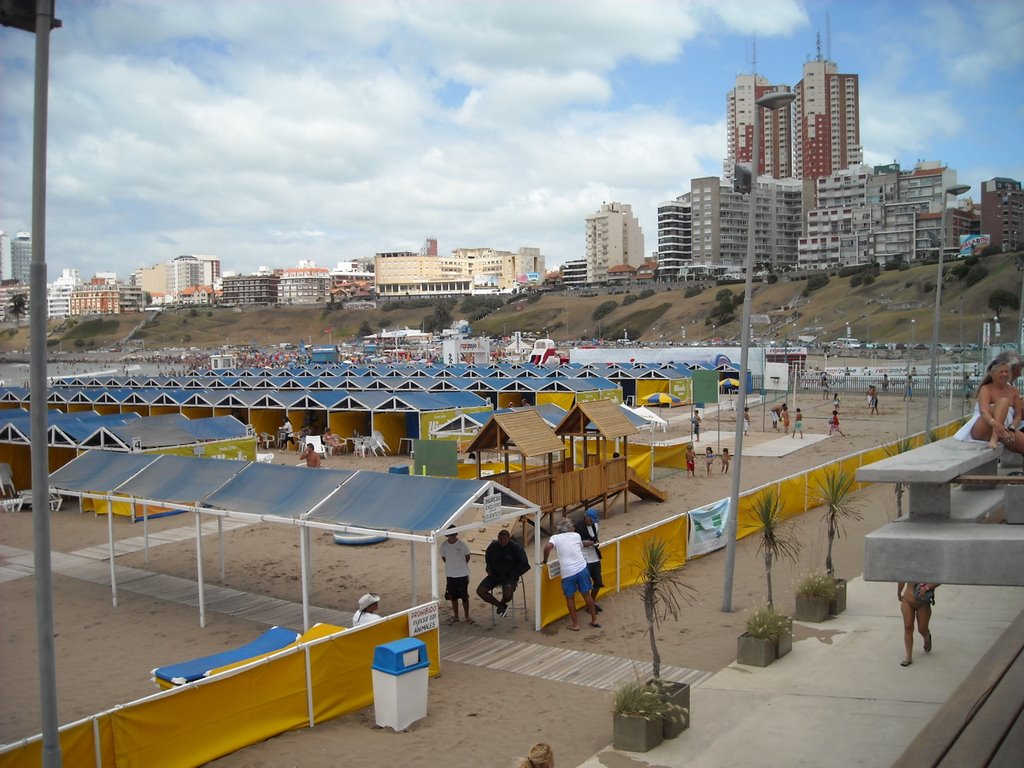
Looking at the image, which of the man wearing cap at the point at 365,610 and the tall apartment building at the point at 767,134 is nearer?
the man wearing cap at the point at 365,610

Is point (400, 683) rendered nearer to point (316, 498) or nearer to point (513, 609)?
point (513, 609)

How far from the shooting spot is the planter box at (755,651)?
354 inches

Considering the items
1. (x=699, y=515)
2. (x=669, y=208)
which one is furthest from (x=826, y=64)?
(x=699, y=515)

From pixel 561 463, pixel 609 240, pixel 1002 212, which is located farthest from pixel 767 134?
pixel 561 463

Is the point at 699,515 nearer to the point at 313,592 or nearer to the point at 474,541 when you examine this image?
the point at 474,541

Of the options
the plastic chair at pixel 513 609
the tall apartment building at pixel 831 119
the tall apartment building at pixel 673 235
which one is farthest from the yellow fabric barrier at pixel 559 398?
the tall apartment building at pixel 831 119

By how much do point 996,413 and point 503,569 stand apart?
7003 millimetres

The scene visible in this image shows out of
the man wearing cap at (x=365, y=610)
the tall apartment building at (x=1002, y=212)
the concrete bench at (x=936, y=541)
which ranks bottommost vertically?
the man wearing cap at (x=365, y=610)

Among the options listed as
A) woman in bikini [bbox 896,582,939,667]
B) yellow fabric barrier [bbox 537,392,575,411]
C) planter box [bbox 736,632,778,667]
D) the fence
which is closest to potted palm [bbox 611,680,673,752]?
planter box [bbox 736,632,778,667]

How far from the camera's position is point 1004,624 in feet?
31.3

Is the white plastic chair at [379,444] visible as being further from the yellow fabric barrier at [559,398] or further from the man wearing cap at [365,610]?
the man wearing cap at [365,610]

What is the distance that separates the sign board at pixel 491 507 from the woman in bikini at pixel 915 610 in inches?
188

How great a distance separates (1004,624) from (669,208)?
153 meters

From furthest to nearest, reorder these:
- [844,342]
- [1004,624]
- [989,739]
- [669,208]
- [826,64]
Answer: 1. [826,64]
2. [669,208]
3. [844,342]
4. [1004,624]
5. [989,739]
